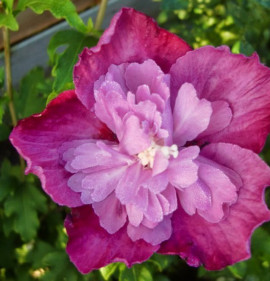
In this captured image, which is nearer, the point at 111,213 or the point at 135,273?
the point at 111,213

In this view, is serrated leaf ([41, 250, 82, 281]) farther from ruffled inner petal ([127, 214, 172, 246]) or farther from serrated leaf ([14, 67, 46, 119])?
ruffled inner petal ([127, 214, 172, 246])

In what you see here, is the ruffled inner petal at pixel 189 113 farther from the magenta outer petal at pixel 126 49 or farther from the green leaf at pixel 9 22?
the green leaf at pixel 9 22

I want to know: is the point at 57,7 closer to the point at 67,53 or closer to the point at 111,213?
the point at 67,53

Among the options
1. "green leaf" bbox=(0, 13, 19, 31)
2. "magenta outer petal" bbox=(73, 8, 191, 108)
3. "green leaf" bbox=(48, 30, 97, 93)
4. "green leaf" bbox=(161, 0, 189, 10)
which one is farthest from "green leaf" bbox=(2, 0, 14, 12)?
"green leaf" bbox=(161, 0, 189, 10)

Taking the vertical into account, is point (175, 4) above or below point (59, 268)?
above

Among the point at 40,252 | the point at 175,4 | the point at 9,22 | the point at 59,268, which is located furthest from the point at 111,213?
the point at 175,4

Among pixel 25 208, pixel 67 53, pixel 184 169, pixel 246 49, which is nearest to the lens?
pixel 184 169
